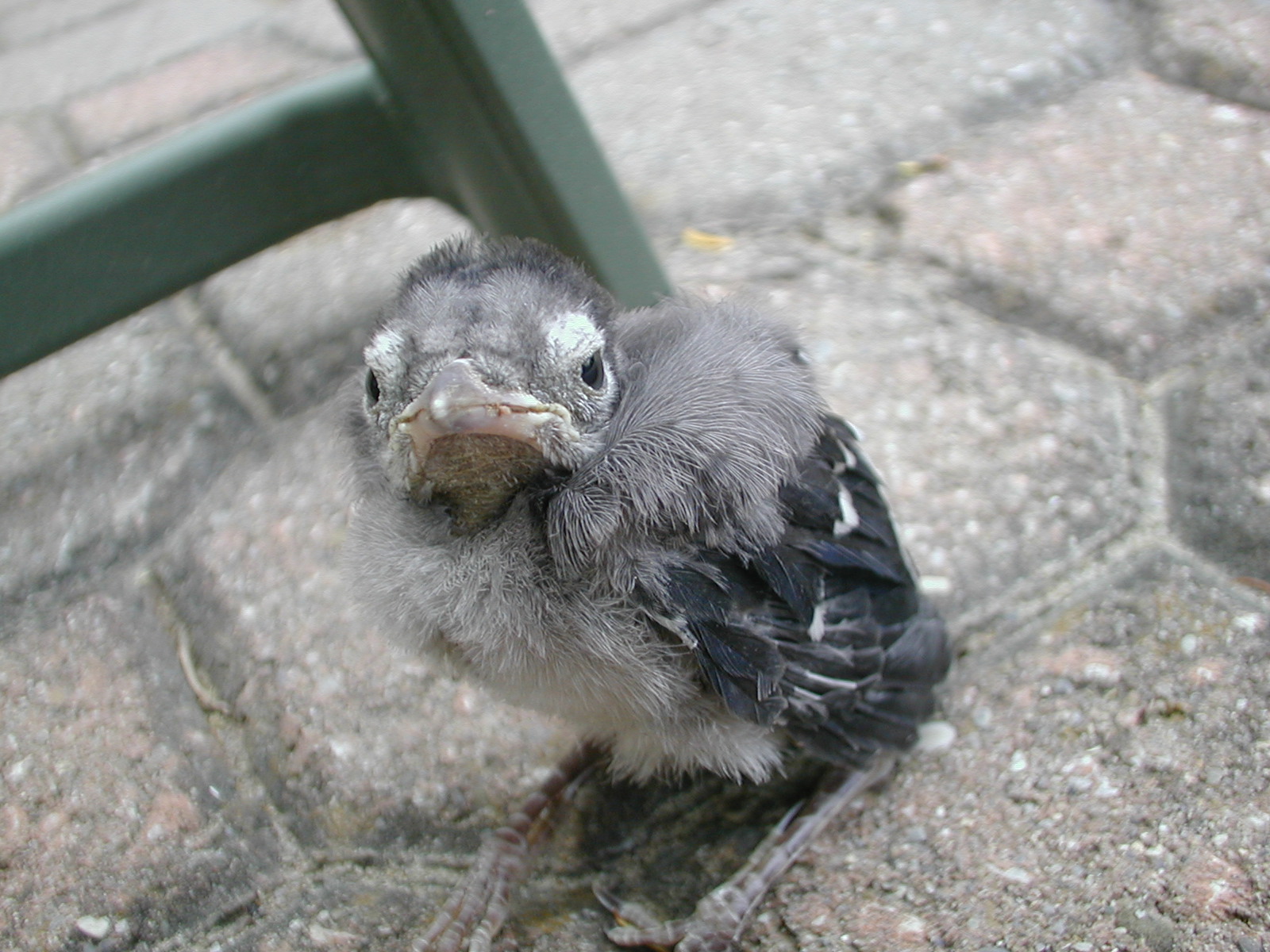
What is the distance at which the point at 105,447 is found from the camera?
1982mm

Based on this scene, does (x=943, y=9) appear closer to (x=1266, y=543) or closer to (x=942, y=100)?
(x=942, y=100)

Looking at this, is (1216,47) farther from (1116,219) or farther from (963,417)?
(963,417)

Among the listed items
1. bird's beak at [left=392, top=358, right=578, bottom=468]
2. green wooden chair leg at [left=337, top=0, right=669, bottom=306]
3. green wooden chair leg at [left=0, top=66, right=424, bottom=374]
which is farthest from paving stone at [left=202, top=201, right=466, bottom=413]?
bird's beak at [left=392, top=358, right=578, bottom=468]

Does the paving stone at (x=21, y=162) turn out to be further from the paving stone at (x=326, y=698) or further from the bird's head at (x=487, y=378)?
the bird's head at (x=487, y=378)

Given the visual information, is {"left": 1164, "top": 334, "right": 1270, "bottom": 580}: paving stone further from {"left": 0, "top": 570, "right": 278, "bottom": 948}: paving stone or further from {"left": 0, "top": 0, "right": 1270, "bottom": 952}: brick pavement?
{"left": 0, "top": 570, "right": 278, "bottom": 948}: paving stone

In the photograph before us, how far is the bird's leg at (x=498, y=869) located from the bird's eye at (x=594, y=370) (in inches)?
22.5

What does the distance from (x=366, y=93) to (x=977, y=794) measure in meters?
1.59

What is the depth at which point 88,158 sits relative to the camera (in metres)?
2.85

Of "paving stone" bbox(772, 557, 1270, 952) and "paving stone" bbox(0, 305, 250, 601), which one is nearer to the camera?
"paving stone" bbox(772, 557, 1270, 952)

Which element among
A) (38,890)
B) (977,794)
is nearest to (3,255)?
(38,890)

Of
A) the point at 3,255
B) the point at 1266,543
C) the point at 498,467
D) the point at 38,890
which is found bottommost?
the point at 1266,543

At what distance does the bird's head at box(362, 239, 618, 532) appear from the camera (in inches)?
43.6

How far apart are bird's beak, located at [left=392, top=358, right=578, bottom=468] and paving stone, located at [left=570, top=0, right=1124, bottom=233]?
1.31 meters

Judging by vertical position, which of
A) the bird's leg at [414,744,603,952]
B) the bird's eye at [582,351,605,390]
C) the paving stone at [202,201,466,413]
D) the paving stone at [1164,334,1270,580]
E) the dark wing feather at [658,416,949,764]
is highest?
the bird's eye at [582,351,605,390]
